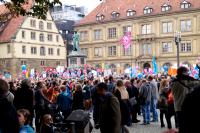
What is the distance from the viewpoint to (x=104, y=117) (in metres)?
8.44

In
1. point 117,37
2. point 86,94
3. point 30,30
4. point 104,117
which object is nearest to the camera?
point 104,117

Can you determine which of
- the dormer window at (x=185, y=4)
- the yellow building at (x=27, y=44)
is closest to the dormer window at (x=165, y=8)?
the dormer window at (x=185, y=4)

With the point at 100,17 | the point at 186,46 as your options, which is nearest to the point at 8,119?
the point at 186,46

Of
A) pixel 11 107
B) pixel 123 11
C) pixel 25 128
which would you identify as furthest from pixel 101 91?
pixel 123 11

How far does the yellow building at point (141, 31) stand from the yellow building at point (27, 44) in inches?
278

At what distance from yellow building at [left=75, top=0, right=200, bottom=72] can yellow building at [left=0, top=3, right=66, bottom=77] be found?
7064mm

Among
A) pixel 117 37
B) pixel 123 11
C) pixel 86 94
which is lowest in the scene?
pixel 86 94

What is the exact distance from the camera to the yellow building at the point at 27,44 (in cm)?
6228

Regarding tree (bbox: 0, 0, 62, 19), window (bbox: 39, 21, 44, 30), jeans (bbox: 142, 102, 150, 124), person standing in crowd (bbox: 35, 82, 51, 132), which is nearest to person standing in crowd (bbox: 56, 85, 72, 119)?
person standing in crowd (bbox: 35, 82, 51, 132)

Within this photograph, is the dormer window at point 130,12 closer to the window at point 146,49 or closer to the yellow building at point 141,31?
the yellow building at point 141,31

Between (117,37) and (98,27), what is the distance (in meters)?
4.75

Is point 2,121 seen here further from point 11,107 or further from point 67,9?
point 67,9

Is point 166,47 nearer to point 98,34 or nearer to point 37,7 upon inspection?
point 98,34

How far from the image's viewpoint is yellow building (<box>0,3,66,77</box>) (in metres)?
62.3
